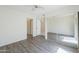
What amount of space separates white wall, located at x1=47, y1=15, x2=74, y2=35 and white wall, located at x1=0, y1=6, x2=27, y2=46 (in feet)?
2.41

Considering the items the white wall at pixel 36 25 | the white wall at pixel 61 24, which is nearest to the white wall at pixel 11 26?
the white wall at pixel 36 25

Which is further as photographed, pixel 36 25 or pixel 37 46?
pixel 36 25

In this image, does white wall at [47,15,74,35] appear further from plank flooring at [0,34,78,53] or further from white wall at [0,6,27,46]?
white wall at [0,6,27,46]

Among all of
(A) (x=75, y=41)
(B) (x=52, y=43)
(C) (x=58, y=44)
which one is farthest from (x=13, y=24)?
(A) (x=75, y=41)

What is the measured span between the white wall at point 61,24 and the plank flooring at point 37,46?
8.2 inches

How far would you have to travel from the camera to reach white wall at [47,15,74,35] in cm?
215

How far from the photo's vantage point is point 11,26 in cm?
218

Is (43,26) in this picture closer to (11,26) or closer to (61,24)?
(61,24)

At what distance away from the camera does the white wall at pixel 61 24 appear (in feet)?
7.06

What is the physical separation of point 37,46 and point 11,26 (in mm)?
887

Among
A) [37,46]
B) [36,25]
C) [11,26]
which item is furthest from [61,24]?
[11,26]

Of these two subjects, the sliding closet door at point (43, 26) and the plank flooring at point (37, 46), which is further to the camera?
the sliding closet door at point (43, 26)

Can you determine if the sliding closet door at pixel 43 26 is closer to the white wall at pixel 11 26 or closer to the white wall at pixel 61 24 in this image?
the white wall at pixel 61 24
